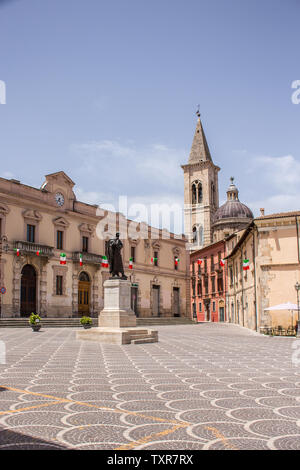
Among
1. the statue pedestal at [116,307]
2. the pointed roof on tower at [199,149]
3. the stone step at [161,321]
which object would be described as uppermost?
the pointed roof on tower at [199,149]

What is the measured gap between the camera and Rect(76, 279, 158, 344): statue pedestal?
17547mm

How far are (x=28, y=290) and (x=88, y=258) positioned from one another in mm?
6988

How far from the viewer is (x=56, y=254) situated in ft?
127

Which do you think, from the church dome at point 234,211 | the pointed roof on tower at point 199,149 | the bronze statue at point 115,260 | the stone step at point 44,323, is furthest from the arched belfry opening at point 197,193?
the bronze statue at point 115,260

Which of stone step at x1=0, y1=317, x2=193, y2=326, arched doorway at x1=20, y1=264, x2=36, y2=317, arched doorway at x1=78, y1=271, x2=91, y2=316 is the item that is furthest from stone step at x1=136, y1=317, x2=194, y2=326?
arched doorway at x1=20, y1=264, x2=36, y2=317

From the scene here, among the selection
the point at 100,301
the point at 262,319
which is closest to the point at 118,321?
the point at 262,319

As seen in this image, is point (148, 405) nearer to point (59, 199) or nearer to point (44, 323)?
point (44, 323)

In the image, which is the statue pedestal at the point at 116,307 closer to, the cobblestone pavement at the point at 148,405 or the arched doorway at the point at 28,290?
the cobblestone pavement at the point at 148,405

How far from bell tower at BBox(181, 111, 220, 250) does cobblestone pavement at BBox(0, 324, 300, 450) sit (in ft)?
235

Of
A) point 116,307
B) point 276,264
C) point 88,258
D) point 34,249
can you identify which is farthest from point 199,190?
point 116,307

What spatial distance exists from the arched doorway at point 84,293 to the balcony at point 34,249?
5112 millimetres

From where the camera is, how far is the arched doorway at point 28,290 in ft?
116

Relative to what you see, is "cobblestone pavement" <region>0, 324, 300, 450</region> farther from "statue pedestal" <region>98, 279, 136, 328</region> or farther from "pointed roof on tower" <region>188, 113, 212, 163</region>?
"pointed roof on tower" <region>188, 113, 212, 163</region>

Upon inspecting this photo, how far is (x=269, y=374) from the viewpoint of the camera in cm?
952
